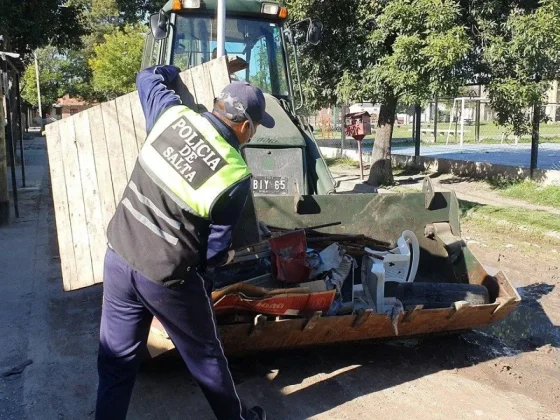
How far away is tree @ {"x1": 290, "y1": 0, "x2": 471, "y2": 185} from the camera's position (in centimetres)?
875

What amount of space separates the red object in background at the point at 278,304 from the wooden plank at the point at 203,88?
1.41 meters

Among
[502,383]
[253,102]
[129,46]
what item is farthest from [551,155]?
[129,46]

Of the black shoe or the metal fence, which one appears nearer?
the black shoe

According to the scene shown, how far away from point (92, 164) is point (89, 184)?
14 cm

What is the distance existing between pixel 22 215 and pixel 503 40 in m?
8.21

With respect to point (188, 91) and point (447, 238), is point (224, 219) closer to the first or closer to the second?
point (188, 91)

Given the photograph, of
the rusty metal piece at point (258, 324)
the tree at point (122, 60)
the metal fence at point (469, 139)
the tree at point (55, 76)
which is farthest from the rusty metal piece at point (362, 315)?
the tree at point (55, 76)

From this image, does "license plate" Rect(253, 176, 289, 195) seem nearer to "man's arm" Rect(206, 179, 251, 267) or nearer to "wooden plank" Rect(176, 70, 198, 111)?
"wooden plank" Rect(176, 70, 198, 111)

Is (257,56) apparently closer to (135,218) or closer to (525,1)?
(135,218)

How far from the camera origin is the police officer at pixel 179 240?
277 cm

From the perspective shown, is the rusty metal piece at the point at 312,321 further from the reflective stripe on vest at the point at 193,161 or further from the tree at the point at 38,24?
the tree at the point at 38,24

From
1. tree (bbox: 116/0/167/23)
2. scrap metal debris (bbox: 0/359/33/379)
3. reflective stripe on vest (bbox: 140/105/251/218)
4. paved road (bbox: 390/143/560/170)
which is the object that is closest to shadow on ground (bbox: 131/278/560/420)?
scrap metal debris (bbox: 0/359/33/379)

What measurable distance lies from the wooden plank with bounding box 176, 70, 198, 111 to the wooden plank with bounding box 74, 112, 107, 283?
0.75 meters

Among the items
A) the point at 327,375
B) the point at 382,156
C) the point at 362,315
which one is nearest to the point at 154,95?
the point at 362,315
